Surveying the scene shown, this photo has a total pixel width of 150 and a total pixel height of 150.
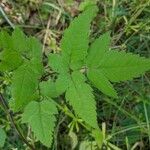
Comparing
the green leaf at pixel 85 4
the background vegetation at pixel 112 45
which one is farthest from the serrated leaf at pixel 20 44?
the green leaf at pixel 85 4

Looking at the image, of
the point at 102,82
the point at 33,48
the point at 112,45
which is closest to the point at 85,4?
the point at 112,45

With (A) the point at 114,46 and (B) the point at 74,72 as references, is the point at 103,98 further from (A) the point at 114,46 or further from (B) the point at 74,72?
(B) the point at 74,72

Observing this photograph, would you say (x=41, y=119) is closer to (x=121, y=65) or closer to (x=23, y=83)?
(x=23, y=83)

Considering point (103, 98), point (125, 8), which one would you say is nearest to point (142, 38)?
point (125, 8)

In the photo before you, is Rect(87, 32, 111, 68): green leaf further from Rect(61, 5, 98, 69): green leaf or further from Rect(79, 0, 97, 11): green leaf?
Rect(79, 0, 97, 11): green leaf

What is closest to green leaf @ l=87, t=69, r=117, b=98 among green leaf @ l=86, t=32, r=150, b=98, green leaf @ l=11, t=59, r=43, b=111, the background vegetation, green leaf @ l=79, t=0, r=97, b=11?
green leaf @ l=86, t=32, r=150, b=98

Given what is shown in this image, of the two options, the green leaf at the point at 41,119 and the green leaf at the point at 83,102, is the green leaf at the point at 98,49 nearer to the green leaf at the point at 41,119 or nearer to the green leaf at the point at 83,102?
the green leaf at the point at 83,102
